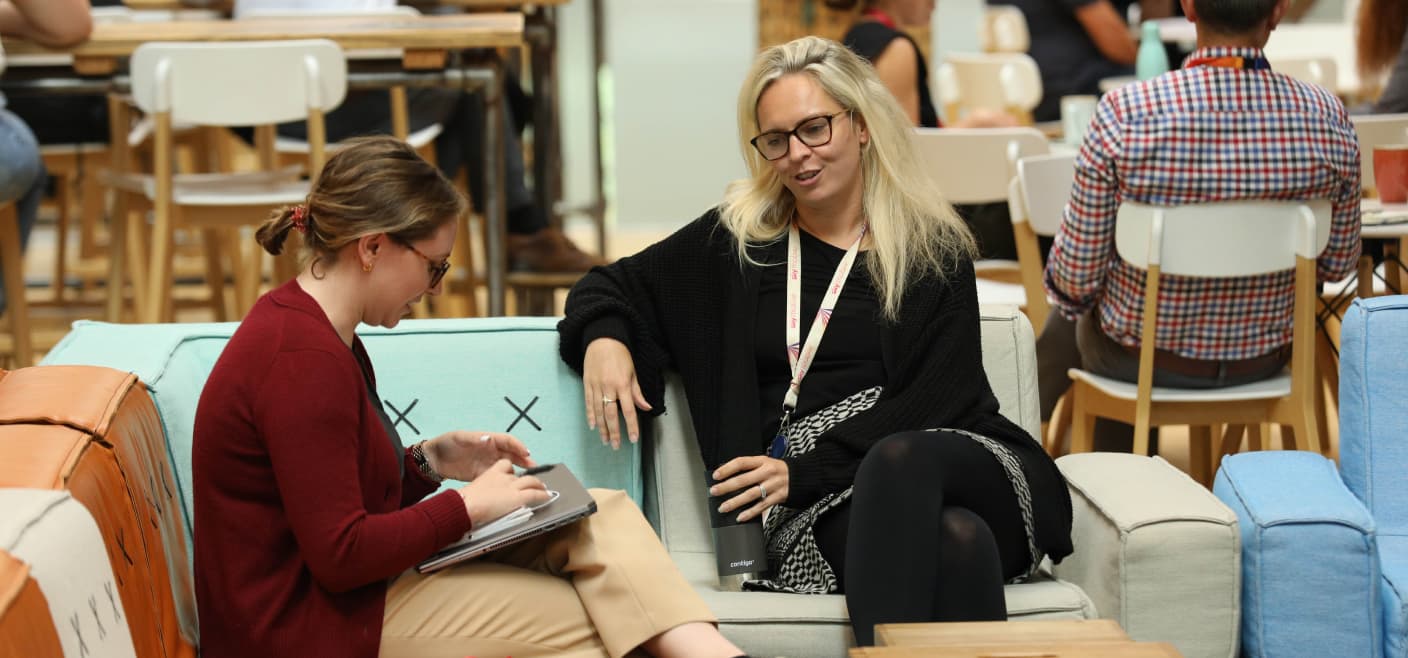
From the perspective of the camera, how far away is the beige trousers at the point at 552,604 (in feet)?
5.90

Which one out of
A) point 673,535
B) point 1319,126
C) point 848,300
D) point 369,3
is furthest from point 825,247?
point 369,3

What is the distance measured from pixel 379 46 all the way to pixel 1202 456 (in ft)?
7.39

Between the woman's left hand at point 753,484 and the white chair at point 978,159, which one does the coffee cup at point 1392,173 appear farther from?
the woman's left hand at point 753,484

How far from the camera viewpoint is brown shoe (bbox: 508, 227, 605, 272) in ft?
15.6

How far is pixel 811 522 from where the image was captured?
2119mm

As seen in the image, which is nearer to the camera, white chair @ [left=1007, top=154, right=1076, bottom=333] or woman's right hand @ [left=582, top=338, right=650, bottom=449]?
woman's right hand @ [left=582, top=338, right=650, bottom=449]

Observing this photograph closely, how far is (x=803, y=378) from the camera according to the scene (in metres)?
2.27

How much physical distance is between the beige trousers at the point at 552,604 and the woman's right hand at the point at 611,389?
30cm

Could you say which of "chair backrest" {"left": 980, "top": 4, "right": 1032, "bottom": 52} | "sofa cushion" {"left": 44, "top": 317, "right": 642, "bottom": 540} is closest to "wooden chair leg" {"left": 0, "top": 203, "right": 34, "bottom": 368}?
"sofa cushion" {"left": 44, "top": 317, "right": 642, "bottom": 540}

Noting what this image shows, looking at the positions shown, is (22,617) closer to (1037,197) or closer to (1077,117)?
(1037,197)

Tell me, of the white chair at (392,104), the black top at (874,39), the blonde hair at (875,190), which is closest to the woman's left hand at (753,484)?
the blonde hair at (875,190)

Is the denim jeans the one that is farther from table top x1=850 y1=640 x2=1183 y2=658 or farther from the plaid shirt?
table top x1=850 y1=640 x2=1183 y2=658

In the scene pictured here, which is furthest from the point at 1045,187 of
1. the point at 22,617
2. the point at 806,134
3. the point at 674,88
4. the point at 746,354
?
the point at 674,88

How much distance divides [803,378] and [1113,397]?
93 cm
